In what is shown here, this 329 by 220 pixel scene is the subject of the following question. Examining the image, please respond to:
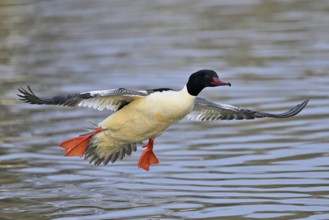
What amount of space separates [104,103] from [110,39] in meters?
13.7

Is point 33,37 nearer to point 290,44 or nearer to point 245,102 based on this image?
point 290,44

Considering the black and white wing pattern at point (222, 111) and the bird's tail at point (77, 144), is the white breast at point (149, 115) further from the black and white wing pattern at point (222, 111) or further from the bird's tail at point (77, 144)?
the black and white wing pattern at point (222, 111)

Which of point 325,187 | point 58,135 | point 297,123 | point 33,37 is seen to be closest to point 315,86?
point 297,123

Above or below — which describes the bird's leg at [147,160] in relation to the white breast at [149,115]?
below

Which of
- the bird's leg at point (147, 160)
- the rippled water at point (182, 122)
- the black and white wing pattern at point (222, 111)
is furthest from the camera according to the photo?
the bird's leg at point (147, 160)

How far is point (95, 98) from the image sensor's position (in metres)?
10.9

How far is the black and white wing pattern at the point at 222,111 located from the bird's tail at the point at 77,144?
4.16ft

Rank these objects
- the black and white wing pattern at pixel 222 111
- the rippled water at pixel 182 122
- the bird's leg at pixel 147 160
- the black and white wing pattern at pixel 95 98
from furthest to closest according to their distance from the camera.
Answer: the bird's leg at pixel 147 160 → the black and white wing pattern at pixel 222 111 → the rippled water at pixel 182 122 → the black and white wing pattern at pixel 95 98

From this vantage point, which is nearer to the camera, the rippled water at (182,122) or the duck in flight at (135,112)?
the duck in flight at (135,112)

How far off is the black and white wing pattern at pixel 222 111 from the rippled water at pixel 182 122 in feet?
2.44

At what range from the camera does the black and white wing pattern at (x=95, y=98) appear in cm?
1033

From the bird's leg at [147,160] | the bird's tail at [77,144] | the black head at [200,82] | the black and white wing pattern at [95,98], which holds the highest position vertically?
the black head at [200,82]

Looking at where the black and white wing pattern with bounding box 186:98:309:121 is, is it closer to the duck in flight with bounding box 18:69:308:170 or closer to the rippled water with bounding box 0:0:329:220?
the duck in flight with bounding box 18:69:308:170

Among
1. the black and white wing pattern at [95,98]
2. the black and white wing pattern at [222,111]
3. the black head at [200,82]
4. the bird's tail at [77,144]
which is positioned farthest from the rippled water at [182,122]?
the black head at [200,82]
